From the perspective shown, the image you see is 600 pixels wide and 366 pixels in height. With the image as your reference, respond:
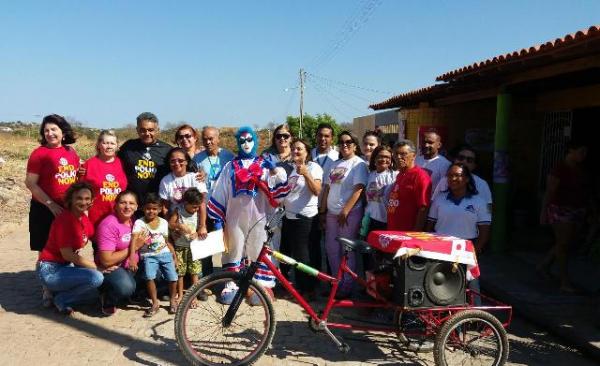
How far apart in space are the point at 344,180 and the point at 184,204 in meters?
1.57

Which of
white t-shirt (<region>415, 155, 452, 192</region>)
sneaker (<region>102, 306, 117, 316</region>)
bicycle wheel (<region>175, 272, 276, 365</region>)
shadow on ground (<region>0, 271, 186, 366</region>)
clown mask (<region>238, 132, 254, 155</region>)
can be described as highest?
clown mask (<region>238, 132, 254, 155</region>)

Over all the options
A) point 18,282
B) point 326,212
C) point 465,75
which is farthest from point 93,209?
point 465,75

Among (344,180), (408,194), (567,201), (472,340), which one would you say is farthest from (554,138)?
(472,340)

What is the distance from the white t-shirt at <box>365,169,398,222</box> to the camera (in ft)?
15.1

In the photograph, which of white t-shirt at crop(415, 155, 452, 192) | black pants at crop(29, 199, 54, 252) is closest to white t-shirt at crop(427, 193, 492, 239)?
white t-shirt at crop(415, 155, 452, 192)

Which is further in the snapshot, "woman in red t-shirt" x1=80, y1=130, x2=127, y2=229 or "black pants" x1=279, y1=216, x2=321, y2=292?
"black pants" x1=279, y1=216, x2=321, y2=292

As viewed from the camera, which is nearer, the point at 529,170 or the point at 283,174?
the point at 283,174

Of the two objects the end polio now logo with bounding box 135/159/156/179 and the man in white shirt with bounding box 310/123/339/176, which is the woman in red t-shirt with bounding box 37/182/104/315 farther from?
the man in white shirt with bounding box 310/123/339/176

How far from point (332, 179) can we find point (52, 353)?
9.26 feet

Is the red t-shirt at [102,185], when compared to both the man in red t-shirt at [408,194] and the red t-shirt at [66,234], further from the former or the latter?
the man in red t-shirt at [408,194]

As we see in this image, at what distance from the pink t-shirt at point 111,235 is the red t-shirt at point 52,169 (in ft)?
1.79

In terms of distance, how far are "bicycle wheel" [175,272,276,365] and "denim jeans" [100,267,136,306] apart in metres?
1.12

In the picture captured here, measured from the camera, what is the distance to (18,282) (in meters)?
5.41

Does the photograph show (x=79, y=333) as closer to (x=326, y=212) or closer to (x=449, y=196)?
(x=326, y=212)
